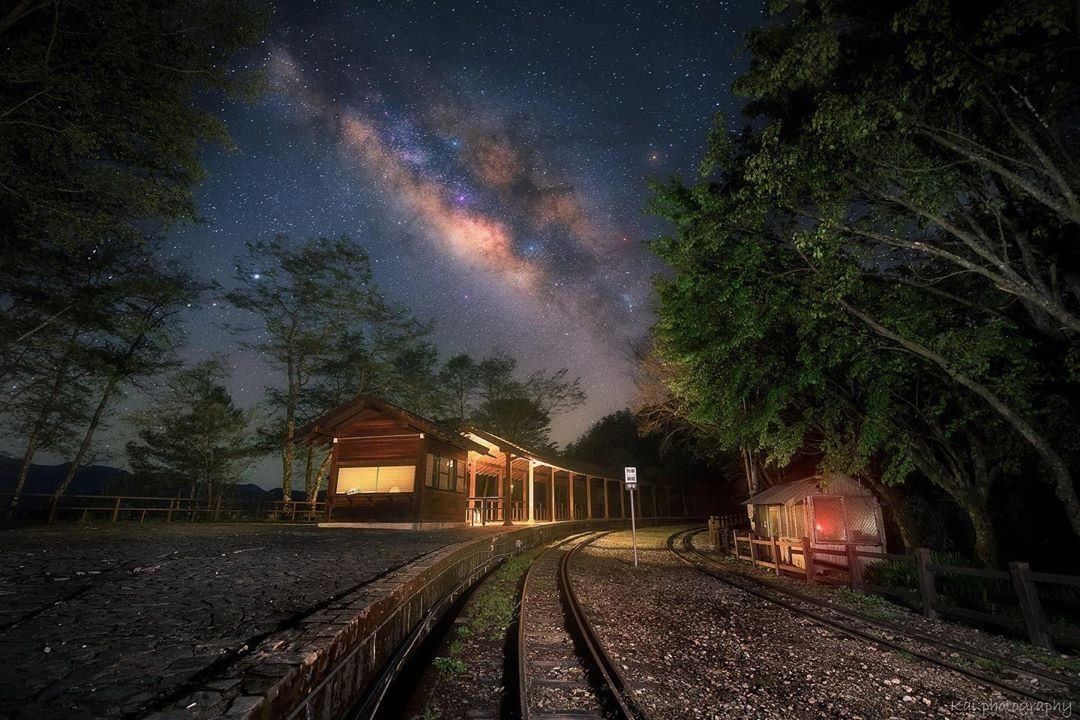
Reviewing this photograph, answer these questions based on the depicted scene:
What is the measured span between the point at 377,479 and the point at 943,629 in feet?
62.3

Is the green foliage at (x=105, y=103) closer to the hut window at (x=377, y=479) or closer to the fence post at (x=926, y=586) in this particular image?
the hut window at (x=377, y=479)

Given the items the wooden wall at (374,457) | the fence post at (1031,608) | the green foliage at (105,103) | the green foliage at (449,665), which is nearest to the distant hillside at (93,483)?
the wooden wall at (374,457)

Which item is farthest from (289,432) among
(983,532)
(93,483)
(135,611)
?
(93,483)

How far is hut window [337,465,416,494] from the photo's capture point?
65.5ft

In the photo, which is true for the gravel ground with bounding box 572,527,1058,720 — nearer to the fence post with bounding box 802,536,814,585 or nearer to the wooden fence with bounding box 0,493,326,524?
the fence post with bounding box 802,536,814,585

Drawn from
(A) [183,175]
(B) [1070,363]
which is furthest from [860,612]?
(A) [183,175]

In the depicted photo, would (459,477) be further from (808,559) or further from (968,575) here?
(968,575)

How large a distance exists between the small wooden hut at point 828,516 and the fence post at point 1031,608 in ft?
20.5

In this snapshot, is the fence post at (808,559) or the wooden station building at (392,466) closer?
the fence post at (808,559)

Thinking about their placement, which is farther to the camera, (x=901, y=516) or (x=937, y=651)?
(x=901, y=516)

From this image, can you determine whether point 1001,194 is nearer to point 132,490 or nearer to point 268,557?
point 268,557

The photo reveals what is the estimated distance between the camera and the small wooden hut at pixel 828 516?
13852 mm

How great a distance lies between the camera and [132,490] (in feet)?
103

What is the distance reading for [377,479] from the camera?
20.4 meters
